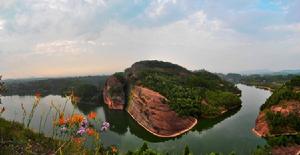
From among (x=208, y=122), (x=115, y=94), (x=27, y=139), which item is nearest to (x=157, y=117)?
(x=208, y=122)

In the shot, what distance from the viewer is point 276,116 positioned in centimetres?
5319

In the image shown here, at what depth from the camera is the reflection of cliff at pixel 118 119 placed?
65438 mm

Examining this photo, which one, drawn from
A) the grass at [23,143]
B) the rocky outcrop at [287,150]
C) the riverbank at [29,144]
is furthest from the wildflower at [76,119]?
the rocky outcrop at [287,150]

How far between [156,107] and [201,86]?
3055 centimetres

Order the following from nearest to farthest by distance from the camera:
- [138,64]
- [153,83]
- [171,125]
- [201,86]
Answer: [171,125] < [153,83] < [201,86] < [138,64]

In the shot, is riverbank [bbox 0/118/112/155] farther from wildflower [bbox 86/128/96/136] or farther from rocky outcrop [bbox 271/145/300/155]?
rocky outcrop [bbox 271/145/300/155]

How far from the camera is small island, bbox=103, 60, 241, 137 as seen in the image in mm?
62875

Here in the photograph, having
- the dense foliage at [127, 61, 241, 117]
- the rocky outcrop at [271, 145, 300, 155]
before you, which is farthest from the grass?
the dense foliage at [127, 61, 241, 117]

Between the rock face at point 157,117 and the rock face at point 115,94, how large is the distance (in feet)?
52.1

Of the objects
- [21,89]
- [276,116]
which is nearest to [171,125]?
[276,116]

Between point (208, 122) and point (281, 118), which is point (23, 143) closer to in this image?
point (281, 118)

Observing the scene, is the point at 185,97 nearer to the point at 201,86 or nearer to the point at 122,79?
the point at 201,86

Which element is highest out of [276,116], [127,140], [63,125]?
[63,125]

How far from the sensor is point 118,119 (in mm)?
77312
